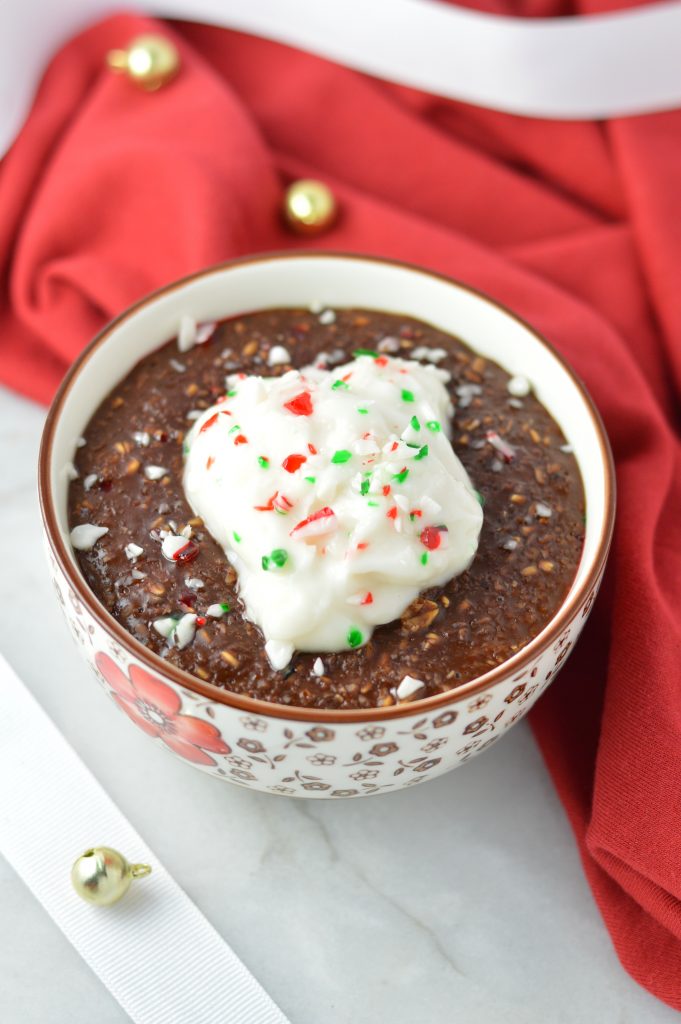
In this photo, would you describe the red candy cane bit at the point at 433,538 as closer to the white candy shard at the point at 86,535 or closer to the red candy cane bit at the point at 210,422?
the red candy cane bit at the point at 210,422

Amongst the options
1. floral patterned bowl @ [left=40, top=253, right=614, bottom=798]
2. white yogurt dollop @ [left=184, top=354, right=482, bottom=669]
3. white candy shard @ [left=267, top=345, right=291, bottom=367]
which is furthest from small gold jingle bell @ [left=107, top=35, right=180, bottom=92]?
white yogurt dollop @ [left=184, top=354, right=482, bottom=669]

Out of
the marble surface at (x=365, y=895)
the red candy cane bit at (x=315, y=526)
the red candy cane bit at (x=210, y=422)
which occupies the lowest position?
the marble surface at (x=365, y=895)

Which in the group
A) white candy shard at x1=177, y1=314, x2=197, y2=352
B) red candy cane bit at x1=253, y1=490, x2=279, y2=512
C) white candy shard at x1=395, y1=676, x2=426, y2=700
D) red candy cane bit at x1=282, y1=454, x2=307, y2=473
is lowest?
white candy shard at x1=395, y1=676, x2=426, y2=700

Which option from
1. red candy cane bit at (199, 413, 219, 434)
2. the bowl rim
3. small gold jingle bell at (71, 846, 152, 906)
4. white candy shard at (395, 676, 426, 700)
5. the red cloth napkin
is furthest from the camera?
the red cloth napkin

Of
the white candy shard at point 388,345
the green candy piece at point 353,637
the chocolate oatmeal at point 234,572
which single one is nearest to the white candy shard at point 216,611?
the chocolate oatmeal at point 234,572

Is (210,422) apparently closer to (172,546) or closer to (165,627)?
(172,546)

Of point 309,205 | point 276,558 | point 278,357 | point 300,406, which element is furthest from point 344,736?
point 309,205

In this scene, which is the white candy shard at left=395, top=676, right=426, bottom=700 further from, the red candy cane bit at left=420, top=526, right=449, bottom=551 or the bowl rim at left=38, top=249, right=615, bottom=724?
the red candy cane bit at left=420, top=526, right=449, bottom=551
